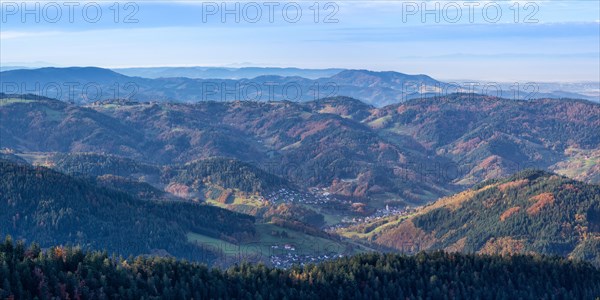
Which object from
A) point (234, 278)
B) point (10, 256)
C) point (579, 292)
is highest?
point (10, 256)

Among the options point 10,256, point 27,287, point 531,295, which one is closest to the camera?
point 27,287

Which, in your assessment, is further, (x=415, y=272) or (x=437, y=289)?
(x=415, y=272)

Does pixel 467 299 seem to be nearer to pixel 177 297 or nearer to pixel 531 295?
pixel 531 295

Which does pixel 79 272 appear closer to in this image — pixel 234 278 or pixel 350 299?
pixel 234 278

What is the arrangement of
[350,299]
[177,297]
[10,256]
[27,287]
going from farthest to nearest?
[350,299], [177,297], [10,256], [27,287]

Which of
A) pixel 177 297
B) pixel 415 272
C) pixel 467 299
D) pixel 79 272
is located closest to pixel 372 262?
pixel 415 272

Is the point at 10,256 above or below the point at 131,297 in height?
above

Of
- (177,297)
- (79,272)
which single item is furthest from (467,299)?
(79,272)
